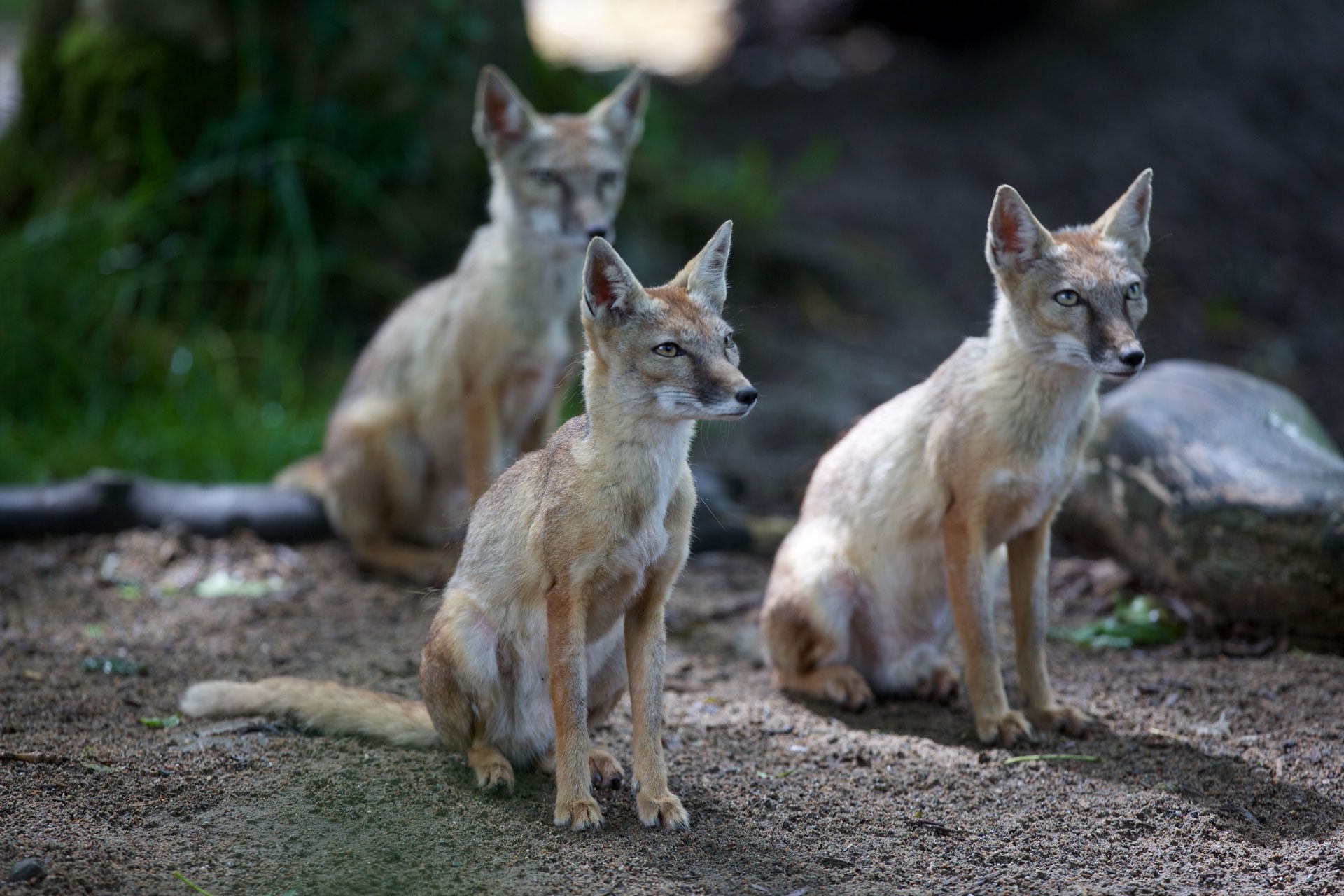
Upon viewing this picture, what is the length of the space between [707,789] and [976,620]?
1303 millimetres

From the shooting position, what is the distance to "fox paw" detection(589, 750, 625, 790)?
4234mm

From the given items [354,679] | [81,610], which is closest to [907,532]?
[354,679]

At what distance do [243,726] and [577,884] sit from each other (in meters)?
1.68

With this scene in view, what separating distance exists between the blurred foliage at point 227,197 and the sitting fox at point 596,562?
14.5ft

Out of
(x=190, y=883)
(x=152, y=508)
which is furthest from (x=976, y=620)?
(x=152, y=508)

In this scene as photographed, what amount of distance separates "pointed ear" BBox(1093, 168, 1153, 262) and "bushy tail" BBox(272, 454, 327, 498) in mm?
4457

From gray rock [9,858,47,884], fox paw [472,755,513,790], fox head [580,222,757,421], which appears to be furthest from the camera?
fox paw [472,755,513,790]

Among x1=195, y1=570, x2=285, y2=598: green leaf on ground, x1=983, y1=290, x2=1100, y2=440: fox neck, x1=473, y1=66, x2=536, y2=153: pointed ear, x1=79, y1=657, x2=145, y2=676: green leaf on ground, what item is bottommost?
x1=195, y1=570, x2=285, y2=598: green leaf on ground

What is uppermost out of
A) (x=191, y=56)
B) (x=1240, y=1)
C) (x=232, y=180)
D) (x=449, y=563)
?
(x=1240, y=1)

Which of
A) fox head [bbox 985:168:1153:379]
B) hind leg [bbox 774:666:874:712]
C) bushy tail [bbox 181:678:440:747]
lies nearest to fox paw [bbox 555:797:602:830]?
bushy tail [bbox 181:678:440:747]

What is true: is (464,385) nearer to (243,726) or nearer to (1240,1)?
(243,726)

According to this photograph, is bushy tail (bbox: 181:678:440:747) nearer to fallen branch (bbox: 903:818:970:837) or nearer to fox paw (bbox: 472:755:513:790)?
fox paw (bbox: 472:755:513:790)

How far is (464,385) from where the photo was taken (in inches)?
269

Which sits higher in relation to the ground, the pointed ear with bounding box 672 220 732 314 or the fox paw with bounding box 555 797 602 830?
the pointed ear with bounding box 672 220 732 314
